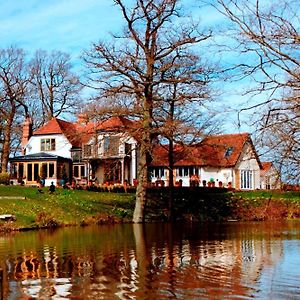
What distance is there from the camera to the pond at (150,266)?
1111cm

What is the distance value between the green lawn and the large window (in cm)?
2026

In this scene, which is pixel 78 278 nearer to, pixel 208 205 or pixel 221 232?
pixel 221 232

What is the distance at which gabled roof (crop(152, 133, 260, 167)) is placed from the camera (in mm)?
31775

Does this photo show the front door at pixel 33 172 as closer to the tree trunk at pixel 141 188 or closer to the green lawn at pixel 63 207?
the green lawn at pixel 63 207

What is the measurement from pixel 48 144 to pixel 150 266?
42.9m

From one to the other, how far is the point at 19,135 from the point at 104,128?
31.0 metres

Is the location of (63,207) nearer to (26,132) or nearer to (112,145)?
(112,145)

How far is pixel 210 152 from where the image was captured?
54.2 meters

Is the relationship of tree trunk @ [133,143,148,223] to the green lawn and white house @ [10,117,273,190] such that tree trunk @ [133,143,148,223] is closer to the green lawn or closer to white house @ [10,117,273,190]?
the green lawn

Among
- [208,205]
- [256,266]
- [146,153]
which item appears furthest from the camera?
[208,205]

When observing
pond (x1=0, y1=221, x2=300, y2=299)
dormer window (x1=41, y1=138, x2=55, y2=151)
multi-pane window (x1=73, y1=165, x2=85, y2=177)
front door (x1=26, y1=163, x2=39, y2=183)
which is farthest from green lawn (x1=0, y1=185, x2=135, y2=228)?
dormer window (x1=41, y1=138, x2=55, y2=151)

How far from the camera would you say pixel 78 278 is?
12820 millimetres

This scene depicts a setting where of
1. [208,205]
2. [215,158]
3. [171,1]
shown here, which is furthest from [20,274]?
[215,158]

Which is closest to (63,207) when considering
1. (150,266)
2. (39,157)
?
(150,266)
